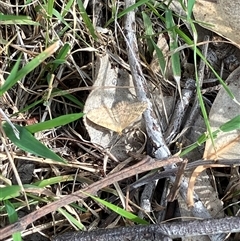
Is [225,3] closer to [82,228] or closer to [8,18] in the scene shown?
[8,18]

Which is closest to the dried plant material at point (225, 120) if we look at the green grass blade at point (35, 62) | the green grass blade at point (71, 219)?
the green grass blade at point (71, 219)

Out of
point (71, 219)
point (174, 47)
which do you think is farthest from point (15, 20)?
point (71, 219)

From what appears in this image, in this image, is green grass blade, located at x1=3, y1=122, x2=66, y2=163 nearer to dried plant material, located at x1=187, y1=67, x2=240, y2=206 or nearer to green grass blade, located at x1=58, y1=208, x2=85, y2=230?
green grass blade, located at x1=58, y1=208, x2=85, y2=230

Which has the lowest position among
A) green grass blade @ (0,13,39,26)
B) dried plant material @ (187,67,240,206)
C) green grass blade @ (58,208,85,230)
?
green grass blade @ (58,208,85,230)

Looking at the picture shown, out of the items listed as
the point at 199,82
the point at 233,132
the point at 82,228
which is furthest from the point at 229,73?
the point at 82,228

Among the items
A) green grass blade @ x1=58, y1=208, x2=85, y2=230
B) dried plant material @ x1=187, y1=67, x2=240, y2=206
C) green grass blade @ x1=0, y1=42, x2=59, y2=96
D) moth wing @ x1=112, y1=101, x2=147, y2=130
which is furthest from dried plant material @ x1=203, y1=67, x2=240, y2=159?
green grass blade @ x1=0, y1=42, x2=59, y2=96

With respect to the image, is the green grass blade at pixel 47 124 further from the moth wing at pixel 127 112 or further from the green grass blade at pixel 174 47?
the green grass blade at pixel 174 47

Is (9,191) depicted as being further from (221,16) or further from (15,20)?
(221,16)

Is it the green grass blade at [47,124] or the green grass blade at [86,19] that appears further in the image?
the green grass blade at [86,19]
